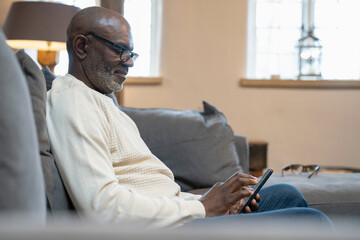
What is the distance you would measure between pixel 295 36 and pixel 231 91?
0.89 meters

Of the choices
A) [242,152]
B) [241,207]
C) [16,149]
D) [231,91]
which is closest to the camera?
[16,149]

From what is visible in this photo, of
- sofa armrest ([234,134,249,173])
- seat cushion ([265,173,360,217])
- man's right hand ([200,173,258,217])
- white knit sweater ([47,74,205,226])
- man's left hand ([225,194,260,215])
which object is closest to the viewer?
white knit sweater ([47,74,205,226])

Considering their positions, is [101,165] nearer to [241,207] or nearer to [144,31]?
[241,207]

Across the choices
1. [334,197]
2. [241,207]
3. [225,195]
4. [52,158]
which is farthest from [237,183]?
[334,197]

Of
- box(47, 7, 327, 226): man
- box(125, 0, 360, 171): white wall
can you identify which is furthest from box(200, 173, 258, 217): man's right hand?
box(125, 0, 360, 171): white wall

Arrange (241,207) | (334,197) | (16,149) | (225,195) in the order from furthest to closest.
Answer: (334,197)
(241,207)
(225,195)
(16,149)

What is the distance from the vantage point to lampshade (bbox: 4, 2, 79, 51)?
128 inches

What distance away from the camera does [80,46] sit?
154 centimetres

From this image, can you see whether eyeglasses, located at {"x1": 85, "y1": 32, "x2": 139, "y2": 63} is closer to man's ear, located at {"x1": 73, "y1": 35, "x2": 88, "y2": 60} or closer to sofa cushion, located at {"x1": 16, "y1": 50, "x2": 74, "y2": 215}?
man's ear, located at {"x1": 73, "y1": 35, "x2": 88, "y2": 60}

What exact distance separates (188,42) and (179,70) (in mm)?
271

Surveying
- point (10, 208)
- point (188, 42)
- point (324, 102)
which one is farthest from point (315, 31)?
point (10, 208)

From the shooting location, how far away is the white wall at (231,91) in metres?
4.45

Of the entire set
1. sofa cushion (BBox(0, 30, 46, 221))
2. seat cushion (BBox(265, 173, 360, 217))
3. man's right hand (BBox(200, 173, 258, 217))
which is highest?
sofa cushion (BBox(0, 30, 46, 221))

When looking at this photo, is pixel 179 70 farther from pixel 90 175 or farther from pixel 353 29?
pixel 90 175
